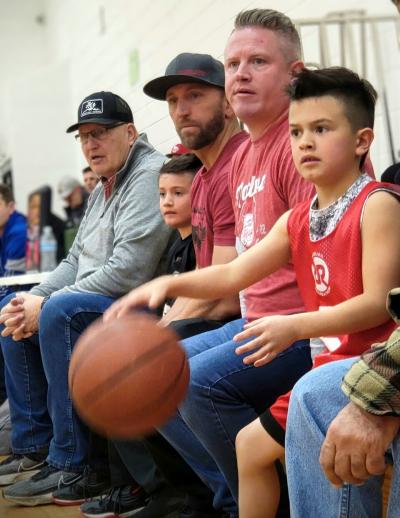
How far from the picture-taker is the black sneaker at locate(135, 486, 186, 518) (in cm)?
304

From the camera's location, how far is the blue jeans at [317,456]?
5.97ft

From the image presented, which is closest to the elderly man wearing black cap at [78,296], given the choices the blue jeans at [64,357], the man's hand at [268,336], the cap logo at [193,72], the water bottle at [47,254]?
the blue jeans at [64,357]

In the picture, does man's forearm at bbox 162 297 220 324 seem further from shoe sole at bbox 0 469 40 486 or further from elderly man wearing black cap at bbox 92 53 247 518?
shoe sole at bbox 0 469 40 486

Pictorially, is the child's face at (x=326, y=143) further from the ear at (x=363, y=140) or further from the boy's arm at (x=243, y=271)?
the boy's arm at (x=243, y=271)

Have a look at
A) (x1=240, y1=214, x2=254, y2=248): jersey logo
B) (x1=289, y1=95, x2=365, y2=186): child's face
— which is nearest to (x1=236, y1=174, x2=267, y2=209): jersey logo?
(x1=240, y1=214, x2=254, y2=248): jersey logo

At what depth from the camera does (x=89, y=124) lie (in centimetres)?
402

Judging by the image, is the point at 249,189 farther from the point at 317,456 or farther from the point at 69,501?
the point at 69,501

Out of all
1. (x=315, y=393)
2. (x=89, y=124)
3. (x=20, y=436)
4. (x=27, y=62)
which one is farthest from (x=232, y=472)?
(x=27, y=62)

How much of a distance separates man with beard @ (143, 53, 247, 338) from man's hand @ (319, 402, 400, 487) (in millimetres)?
1383

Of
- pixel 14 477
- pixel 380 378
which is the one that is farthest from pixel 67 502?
pixel 380 378

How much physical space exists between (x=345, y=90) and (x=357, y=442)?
1008 millimetres

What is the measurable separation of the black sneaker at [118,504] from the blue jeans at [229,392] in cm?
74

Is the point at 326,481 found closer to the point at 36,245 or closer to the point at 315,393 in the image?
the point at 315,393

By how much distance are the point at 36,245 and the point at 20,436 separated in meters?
5.89
